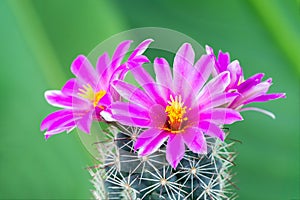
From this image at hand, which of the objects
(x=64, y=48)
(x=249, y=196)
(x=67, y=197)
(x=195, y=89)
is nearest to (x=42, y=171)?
(x=67, y=197)

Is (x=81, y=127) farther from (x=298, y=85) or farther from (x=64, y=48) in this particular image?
(x=298, y=85)

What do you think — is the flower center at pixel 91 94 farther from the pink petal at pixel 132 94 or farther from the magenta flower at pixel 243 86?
the magenta flower at pixel 243 86

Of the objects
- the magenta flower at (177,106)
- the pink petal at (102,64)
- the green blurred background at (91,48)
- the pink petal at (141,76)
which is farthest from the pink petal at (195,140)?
the green blurred background at (91,48)

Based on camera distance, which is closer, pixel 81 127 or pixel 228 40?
pixel 81 127

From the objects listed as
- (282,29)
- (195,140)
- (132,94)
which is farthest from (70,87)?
(282,29)

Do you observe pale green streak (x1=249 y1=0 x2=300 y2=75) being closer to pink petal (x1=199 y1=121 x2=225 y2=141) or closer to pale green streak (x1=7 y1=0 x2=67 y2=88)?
pale green streak (x1=7 y1=0 x2=67 y2=88)

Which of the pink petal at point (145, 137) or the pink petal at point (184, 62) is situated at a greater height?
the pink petal at point (184, 62)

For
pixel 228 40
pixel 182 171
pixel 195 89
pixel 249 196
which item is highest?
pixel 228 40
